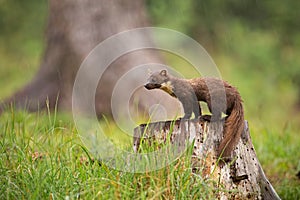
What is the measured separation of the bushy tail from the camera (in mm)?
3877

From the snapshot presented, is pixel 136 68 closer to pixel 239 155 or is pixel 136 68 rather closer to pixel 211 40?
pixel 239 155

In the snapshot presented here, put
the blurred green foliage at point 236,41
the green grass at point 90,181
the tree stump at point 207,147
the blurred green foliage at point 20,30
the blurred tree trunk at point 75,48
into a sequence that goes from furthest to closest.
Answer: the blurred green foliage at point 20,30 < the blurred green foliage at point 236,41 < the blurred tree trunk at point 75,48 < the tree stump at point 207,147 < the green grass at point 90,181

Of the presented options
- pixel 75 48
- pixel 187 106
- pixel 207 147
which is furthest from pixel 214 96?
pixel 75 48

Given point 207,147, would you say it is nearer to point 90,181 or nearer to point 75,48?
point 90,181

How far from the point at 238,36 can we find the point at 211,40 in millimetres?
1218

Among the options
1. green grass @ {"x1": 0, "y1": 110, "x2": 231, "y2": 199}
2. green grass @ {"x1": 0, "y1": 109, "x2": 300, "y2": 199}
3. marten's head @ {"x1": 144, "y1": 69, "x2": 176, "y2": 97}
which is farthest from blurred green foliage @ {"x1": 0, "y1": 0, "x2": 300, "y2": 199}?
green grass @ {"x1": 0, "y1": 110, "x2": 231, "y2": 199}

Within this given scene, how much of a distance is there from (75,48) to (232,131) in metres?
4.01

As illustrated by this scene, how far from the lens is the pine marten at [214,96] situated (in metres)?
3.90

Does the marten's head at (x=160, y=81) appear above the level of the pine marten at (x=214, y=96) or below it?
above

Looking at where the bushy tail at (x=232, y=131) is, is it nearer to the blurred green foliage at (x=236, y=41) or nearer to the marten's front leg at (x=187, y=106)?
the marten's front leg at (x=187, y=106)

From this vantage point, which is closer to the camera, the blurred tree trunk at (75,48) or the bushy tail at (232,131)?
the bushy tail at (232,131)

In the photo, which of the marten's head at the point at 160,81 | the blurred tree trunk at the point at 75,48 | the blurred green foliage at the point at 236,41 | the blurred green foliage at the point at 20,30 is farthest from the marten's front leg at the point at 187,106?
the blurred green foliage at the point at 20,30

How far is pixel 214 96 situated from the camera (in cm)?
404

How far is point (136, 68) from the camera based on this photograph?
732 cm
